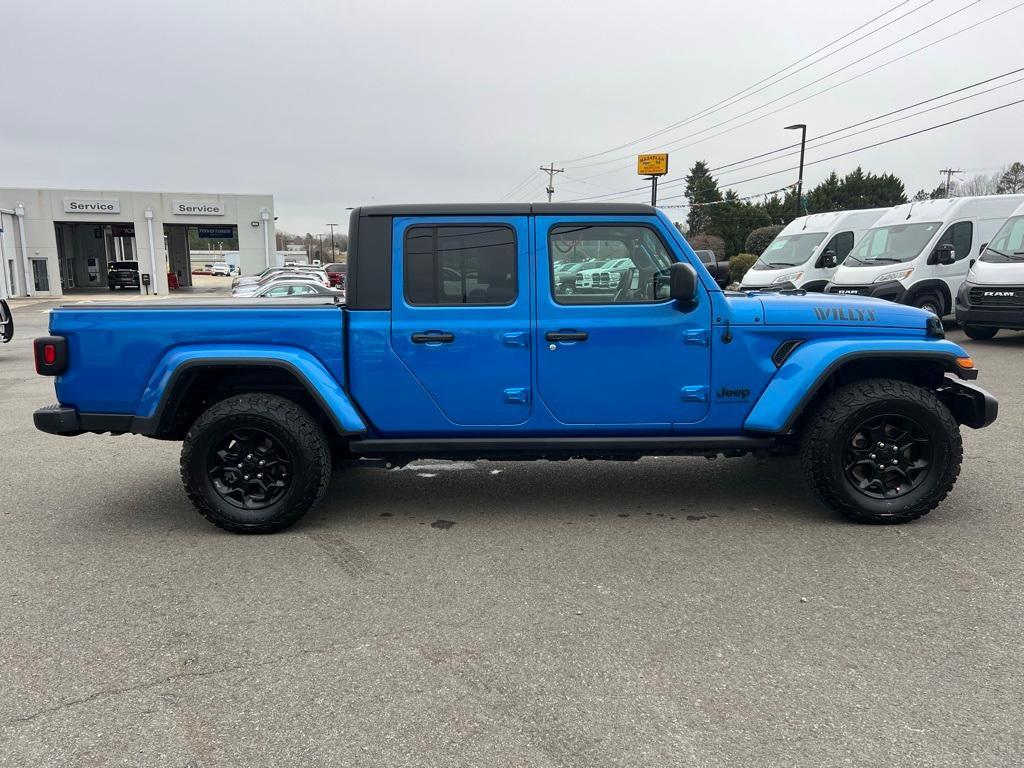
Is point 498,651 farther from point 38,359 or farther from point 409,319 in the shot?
point 38,359

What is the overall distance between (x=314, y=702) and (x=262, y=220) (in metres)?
42.0

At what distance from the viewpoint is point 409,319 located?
4.39 metres

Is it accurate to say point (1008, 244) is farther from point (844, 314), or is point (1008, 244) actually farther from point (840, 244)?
point (844, 314)

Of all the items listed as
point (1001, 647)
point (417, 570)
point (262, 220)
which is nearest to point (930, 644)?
point (1001, 647)

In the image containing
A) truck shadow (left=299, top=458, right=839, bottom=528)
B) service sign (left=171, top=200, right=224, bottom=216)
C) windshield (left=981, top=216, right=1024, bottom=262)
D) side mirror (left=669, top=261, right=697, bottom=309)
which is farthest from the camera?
service sign (left=171, top=200, right=224, bottom=216)

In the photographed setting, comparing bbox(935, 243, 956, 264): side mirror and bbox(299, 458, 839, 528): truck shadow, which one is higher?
bbox(935, 243, 956, 264): side mirror

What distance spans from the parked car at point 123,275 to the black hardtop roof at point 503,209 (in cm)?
4287

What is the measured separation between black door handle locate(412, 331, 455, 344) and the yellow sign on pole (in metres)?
40.1

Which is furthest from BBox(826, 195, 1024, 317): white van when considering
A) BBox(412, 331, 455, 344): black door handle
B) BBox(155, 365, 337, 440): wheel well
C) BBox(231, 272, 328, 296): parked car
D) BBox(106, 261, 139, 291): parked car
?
BBox(106, 261, 139, 291): parked car

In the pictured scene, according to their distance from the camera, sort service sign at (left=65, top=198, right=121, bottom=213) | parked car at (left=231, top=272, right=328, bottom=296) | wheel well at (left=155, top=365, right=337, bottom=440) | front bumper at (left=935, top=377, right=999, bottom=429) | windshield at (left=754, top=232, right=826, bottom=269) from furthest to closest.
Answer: service sign at (left=65, top=198, right=121, bottom=213) < parked car at (left=231, top=272, right=328, bottom=296) < windshield at (left=754, top=232, right=826, bottom=269) < front bumper at (left=935, top=377, right=999, bottom=429) < wheel well at (left=155, top=365, right=337, bottom=440)

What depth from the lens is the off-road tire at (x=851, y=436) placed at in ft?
14.3

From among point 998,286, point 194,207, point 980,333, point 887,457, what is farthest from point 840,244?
point 194,207

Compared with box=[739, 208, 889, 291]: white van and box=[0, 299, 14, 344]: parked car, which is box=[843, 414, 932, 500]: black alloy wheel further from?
box=[0, 299, 14, 344]: parked car

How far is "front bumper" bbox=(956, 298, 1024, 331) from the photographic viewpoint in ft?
38.1
